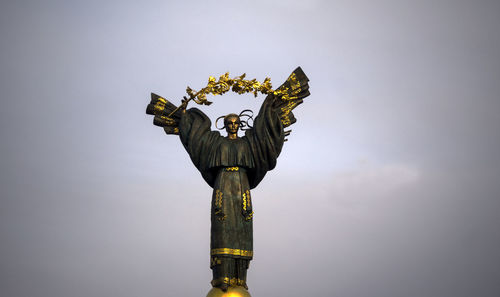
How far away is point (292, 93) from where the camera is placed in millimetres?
15672

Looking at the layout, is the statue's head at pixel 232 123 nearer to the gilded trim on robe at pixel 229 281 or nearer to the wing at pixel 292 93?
the wing at pixel 292 93

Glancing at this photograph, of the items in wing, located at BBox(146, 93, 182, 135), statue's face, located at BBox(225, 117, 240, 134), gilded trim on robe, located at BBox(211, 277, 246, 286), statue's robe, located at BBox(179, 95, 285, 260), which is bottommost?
gilded trim on robe, located at BBox(211, 277, 246, 286)

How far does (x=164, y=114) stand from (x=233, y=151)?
196 centimetres

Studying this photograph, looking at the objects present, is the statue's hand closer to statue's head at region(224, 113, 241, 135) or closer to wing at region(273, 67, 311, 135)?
statue's head at region(224, 113, 241, 135)

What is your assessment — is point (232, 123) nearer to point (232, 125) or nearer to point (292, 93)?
point (232, 125)

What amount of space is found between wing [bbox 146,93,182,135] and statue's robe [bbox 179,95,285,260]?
1.15ft

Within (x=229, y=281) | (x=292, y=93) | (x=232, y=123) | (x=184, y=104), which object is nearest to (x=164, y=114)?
(x=184, y=104)

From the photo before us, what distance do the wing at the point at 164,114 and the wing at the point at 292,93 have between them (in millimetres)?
2328

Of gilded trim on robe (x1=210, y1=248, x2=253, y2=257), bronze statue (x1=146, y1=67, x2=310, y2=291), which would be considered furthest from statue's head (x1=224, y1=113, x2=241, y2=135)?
gilded trim on robe (x1=210, y1=248, x2=253, y2=257)

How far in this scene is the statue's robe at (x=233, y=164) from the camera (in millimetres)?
14297

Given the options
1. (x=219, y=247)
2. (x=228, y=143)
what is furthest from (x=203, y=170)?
(x=219, y=247)

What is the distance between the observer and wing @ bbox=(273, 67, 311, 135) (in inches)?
615

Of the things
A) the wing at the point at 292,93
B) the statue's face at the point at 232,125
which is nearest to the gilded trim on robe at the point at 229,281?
the statue's face at the point at 232,125

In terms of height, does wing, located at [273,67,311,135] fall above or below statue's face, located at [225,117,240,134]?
above
